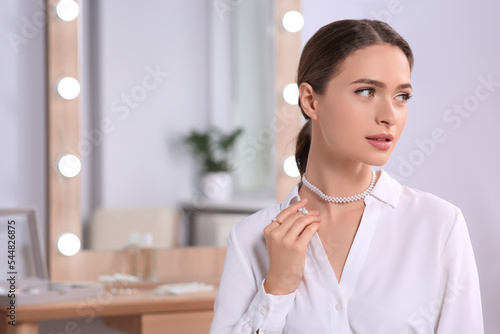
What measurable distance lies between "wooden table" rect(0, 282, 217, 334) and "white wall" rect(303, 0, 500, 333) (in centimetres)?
63

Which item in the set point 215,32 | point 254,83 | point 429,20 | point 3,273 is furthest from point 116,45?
point 429,20

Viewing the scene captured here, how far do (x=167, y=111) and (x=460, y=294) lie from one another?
115 centimetres

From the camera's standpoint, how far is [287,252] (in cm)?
95

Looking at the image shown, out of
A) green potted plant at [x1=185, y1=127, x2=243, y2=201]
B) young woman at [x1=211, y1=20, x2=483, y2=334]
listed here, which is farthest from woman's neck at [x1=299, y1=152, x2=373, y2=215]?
green potted plant at [x1=185, y1=127, x2=243, y2=201]

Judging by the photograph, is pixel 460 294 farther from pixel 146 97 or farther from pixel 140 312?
pixel 146 97

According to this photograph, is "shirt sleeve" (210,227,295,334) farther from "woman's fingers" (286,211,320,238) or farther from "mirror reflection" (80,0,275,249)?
"mirror reflection" (80,0,275,249)

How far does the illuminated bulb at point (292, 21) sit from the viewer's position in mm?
1854

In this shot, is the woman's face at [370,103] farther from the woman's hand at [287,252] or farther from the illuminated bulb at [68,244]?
the illuminated bulb at [68,244]

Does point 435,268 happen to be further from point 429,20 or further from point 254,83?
point 254,83

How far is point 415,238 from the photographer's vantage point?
3.12 ft

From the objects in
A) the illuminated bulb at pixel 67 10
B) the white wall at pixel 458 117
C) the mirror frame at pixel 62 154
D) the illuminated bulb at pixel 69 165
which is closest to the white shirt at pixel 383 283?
the white wall at pixel 458 117

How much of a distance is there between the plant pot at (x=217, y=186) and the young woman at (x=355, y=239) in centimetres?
84


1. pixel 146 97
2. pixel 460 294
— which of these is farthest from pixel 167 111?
pixel 460 294

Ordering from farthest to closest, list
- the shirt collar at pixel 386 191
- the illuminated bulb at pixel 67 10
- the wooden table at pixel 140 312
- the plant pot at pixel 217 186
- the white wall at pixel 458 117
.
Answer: the plant pot at pixel 217 186 < the illuminated bulb at pixel 67 10 < the wooden table at pixel 140 312 < the white wall at pixel 458 117 < the shirt collar at pixel 386 191
